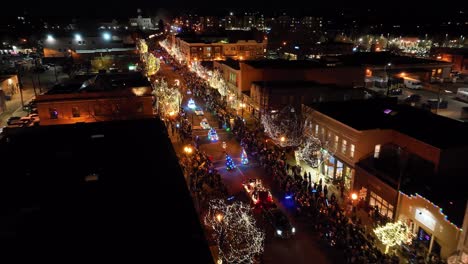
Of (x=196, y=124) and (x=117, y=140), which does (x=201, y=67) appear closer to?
(x=196, y=124)

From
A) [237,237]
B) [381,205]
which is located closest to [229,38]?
[381,205]

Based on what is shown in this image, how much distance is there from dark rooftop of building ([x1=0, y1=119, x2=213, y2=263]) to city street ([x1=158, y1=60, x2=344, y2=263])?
18.7 feet

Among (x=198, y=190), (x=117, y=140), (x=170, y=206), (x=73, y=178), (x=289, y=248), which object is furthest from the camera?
(x=198, y=190)

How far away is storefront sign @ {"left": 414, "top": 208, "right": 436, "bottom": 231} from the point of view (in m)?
16.3

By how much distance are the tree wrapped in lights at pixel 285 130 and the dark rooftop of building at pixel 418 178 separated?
6.98 meters

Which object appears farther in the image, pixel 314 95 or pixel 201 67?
pixel 201 67

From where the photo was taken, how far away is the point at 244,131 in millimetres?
32125

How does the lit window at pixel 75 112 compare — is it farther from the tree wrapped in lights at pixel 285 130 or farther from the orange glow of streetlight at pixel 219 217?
the orange glow of streetlight at pixel 219 217

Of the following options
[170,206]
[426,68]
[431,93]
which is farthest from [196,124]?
[426,68]

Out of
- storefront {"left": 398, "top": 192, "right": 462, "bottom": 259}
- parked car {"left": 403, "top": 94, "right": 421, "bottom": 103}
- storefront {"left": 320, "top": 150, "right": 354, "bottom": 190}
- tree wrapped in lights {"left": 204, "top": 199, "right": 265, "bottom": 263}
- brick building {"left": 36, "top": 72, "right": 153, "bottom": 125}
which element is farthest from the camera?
parked car {"left": 403, "top": 94, "right": 421, "bottom": 103}

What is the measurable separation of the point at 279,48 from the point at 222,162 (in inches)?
2854

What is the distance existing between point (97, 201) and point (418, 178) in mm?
15247

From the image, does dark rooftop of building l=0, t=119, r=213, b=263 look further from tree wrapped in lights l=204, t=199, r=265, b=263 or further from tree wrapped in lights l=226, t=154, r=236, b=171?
tree wrapped in lights l=226, t=154, r=236, b=171

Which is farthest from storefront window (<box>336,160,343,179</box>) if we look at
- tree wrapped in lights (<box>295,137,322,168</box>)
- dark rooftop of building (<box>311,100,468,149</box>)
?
dark rooftop of building (<box>311,100,468,149</box>)
